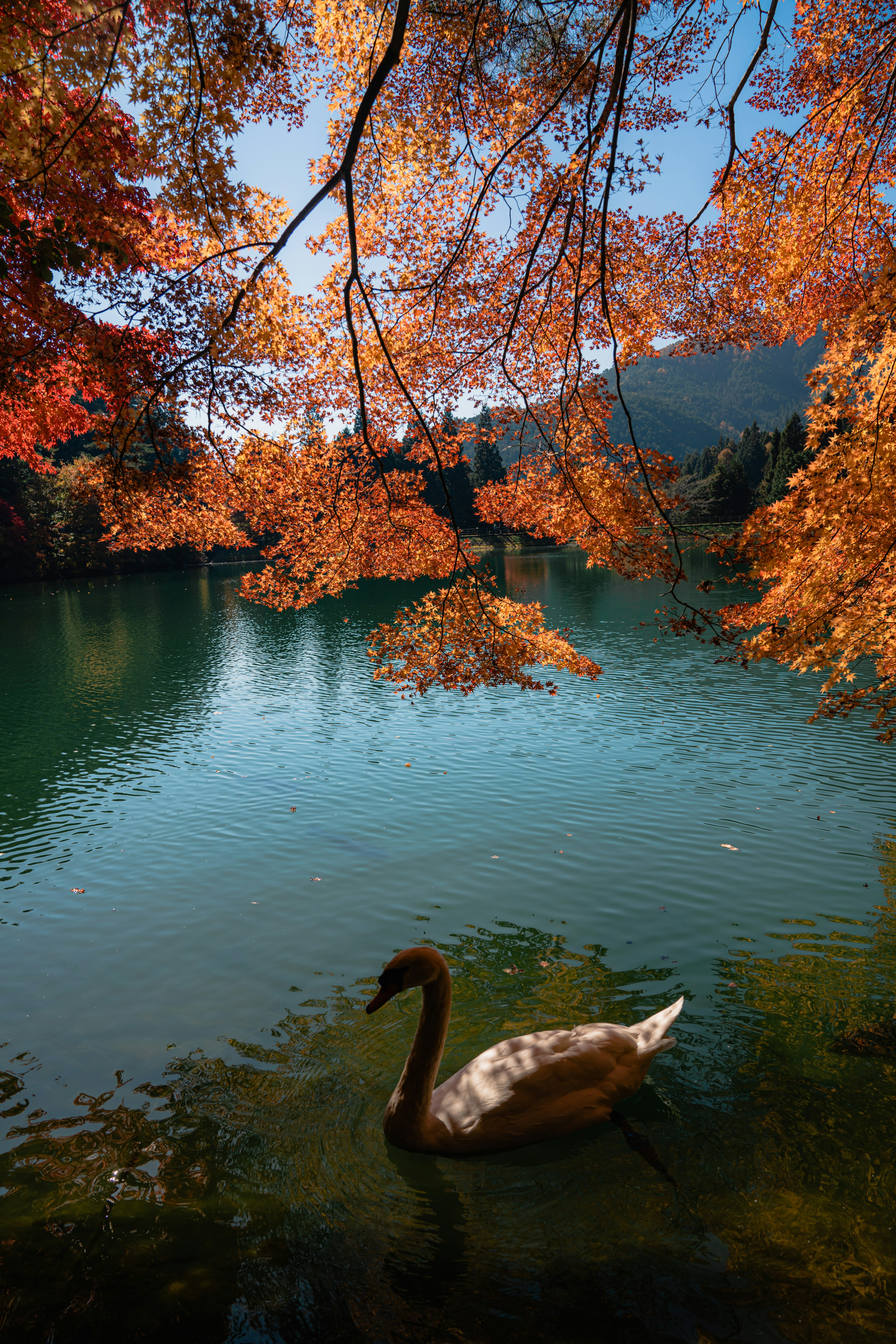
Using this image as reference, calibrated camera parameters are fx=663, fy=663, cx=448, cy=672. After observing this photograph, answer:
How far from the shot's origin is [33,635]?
2934cm

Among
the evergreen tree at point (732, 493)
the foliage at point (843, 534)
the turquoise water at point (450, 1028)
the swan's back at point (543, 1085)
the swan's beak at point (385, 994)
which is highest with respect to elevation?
the evergreen tree at point (732, 493)

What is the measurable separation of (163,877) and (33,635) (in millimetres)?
25763

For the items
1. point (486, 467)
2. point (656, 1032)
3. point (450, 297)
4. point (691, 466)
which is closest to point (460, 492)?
point (486, 467)

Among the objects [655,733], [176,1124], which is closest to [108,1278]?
[176,1124]

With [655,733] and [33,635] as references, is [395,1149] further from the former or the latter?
[33,635]

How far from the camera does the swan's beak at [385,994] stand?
12.9 ft

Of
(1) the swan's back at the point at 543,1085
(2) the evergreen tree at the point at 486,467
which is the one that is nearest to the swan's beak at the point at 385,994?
(1) the swan's back at the point at 543,1085

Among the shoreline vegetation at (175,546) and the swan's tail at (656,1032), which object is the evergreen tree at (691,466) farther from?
the swan's tail at (656,1032)

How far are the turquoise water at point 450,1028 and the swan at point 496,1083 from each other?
0.26m

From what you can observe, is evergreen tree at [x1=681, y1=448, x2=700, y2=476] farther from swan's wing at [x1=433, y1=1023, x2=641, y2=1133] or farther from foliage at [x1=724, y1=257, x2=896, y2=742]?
swan's wing at [x1=433, y1=1023, x2=641, y2=1133]

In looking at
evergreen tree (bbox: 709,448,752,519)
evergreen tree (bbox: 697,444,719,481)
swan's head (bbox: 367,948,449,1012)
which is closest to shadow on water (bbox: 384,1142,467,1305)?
swan's head (bbox: 367,948,449,1012)

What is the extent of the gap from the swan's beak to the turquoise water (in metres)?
1.03

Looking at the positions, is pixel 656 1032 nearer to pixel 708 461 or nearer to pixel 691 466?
pixel 708 461

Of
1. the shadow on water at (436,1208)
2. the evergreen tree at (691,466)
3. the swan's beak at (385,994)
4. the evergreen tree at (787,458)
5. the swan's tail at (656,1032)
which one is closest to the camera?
the shadow on water at (436,1208)
